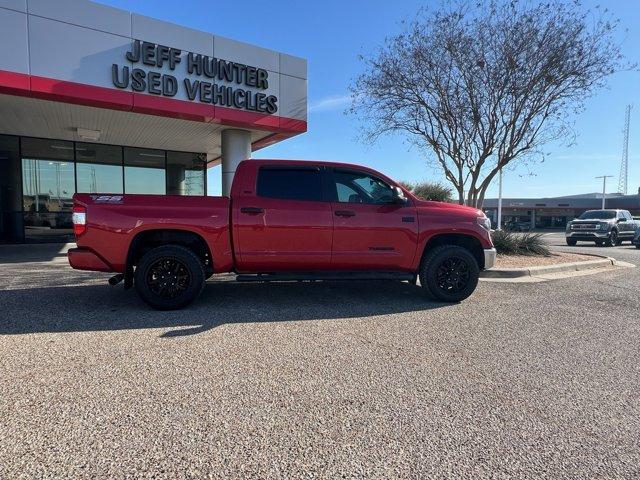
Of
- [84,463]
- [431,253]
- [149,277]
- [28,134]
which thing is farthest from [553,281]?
[28,134]

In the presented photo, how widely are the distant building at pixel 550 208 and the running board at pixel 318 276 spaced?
57.9 m

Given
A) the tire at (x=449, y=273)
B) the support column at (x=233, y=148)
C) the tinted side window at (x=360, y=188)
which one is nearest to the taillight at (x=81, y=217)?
the tinted side window at (x=360, y=188)

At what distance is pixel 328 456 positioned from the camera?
101 inches

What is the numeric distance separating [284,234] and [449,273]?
256 centimetres

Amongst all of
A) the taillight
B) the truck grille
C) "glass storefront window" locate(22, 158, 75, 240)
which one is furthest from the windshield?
"glass storefront window" locate(22, 158, 75, 240)

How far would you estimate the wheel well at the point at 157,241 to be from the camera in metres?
5.85

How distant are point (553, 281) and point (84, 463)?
28.7ft

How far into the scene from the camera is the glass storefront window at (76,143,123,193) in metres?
15.8

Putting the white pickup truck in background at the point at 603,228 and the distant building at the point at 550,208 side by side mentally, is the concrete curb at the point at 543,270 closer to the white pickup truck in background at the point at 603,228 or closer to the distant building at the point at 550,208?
the white pickup truck in background at the point at 603,228

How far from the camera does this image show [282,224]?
Result: 604cm

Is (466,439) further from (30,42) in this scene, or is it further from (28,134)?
(28,134)

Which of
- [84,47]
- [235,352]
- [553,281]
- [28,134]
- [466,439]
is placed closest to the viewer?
[466,439]

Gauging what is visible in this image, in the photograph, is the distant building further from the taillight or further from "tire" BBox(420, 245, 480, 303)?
the taillight

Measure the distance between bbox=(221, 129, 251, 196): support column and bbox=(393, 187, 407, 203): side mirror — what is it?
7.21 m
